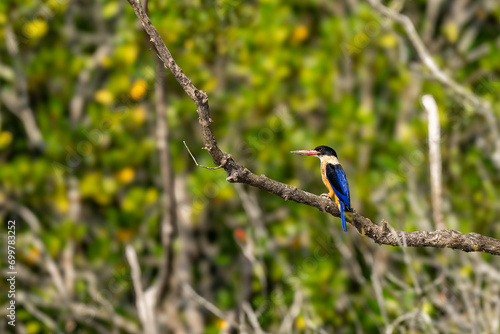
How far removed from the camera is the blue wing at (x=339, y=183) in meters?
3.30

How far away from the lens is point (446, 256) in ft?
16.5

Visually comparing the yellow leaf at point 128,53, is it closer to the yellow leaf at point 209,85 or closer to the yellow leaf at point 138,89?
the yellow leaf at point 138,89

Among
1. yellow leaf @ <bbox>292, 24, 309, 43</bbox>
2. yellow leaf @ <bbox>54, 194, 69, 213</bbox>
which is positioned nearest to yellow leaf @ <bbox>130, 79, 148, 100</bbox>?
yellow leaf @ <bbox>54, 194, 69, 213</bbox>

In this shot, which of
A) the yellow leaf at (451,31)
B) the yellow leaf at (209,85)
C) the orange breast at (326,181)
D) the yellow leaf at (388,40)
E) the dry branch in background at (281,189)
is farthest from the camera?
the yellow leaf at (451,31)

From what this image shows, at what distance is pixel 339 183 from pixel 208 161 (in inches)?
91.8

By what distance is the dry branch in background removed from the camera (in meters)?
2.02

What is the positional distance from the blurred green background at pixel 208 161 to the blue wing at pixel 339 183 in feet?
5.34

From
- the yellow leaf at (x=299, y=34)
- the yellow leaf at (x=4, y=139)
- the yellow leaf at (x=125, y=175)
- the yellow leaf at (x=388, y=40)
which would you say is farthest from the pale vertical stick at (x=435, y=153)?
the yellow leaf at (x=4, y=139)

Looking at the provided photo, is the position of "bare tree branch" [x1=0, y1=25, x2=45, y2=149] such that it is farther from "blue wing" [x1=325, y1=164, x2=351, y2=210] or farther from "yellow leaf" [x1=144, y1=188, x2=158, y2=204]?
"blue wing" [x1=325, y1=164, x2=351, y2=210]

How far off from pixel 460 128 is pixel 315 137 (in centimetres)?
173

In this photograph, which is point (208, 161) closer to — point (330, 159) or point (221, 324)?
point (221, 324)

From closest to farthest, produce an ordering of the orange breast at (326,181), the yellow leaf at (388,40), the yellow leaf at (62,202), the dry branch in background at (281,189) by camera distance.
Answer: the dry branch in background at (281,189) → the orange breast at (326,181) → the yellow leaf at (62,202) → the yellow leaf at (388,40)

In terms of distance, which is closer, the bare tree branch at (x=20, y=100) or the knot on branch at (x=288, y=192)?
the knot on branch at (x=288, y=192)

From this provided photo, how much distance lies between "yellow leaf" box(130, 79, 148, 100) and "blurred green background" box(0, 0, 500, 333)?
3 cm
